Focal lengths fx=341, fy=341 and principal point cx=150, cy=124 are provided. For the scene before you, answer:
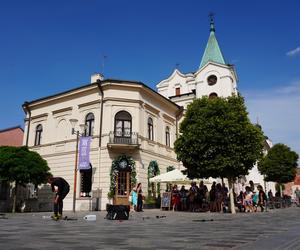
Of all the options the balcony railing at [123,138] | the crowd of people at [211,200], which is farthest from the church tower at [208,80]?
the crowd of people at [211,200]

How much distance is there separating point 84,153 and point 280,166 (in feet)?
80.6

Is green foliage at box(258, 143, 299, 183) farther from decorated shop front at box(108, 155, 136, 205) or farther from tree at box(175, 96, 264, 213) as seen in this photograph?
tree at box(175, 96, 264, 213)

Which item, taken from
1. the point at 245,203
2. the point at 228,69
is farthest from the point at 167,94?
the point at 245,203

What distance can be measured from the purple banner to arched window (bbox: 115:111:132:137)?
3640mm

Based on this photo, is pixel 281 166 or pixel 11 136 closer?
pixel 281 166

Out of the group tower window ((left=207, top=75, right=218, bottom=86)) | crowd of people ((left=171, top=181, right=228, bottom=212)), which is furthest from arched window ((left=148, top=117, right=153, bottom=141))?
tower window ((left=207, top=75, right=218, bottom=86))

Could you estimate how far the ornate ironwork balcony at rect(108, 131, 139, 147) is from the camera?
85.0 ft

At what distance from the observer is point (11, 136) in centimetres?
4322

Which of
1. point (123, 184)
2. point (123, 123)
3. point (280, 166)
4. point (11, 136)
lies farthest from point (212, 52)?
point (11, 136)

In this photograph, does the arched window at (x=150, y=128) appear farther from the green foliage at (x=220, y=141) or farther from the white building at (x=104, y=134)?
the green foliage at (x=220, y=141)

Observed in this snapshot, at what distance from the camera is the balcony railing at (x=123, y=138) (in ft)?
85.7

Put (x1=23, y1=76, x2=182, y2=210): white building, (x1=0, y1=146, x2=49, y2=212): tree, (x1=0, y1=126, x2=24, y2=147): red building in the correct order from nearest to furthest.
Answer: (x1=0, y1=146, x2=49, y2=212): tree < (x1=23, y1=76, x2=182, y2=210): white building < (x1=0, y1=126, x2=24, y2=147): red building

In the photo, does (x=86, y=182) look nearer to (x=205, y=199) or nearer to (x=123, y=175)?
(x=123, y=175)

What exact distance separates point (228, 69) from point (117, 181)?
20.6 meters
